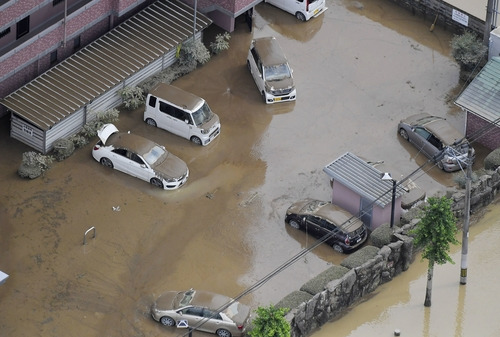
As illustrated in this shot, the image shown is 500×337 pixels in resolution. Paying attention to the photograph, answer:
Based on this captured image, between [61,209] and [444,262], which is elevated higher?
[444,262]

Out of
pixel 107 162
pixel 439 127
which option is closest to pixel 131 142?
pixel 107 162

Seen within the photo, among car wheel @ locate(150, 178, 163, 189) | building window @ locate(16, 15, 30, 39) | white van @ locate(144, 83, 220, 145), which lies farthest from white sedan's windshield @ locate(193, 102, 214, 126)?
building window @ locate(16, 15, 30, 39)

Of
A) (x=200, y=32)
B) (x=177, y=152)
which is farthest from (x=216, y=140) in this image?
(x=200, y=32)

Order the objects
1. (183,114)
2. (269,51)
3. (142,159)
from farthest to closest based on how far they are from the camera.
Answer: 1. (269,51)
2. (183,114)
3. (142,159)

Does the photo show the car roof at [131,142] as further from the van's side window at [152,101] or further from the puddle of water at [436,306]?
the puddle of water at [436,306]

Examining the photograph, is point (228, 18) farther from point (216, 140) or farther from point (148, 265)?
point (148, 265)

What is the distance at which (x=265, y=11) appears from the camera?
8069 cm

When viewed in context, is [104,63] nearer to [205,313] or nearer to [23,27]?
[23,27]

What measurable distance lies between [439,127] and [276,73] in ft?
29.6

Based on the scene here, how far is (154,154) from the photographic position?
6900 cm

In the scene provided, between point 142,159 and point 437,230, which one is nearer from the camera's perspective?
point 437,230

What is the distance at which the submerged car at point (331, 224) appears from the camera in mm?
65688

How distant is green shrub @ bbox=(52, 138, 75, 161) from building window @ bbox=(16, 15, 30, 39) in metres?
5.51

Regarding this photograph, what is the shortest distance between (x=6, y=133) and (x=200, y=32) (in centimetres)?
1190
